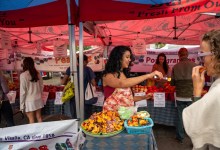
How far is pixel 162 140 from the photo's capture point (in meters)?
4.49

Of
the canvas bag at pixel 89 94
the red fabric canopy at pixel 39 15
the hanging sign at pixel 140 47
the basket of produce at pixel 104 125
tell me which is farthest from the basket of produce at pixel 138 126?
the hanging sign at pixel 140 47

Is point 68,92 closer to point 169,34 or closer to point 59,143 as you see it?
point 59,143

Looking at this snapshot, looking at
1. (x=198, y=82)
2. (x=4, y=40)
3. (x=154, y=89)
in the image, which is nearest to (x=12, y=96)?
(x=4, y=40)

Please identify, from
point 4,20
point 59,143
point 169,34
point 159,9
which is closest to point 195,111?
point 59,143

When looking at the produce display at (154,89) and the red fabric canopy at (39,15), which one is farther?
the produce display at (154,89)

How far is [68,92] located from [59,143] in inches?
38.9

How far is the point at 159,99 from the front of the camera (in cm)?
464

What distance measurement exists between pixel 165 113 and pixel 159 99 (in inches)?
15.4

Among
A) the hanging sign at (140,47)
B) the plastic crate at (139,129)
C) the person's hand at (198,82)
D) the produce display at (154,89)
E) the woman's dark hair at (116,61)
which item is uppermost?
the hanging sign at (140,47)

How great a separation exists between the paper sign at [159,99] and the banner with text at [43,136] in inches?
104

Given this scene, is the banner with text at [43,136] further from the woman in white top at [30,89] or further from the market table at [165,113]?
the market table at [165,113]

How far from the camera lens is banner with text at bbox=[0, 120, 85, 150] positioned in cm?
231

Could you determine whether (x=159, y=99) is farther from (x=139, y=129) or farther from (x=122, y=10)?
(x=139, y=129)

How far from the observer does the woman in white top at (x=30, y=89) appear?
4.38 m
